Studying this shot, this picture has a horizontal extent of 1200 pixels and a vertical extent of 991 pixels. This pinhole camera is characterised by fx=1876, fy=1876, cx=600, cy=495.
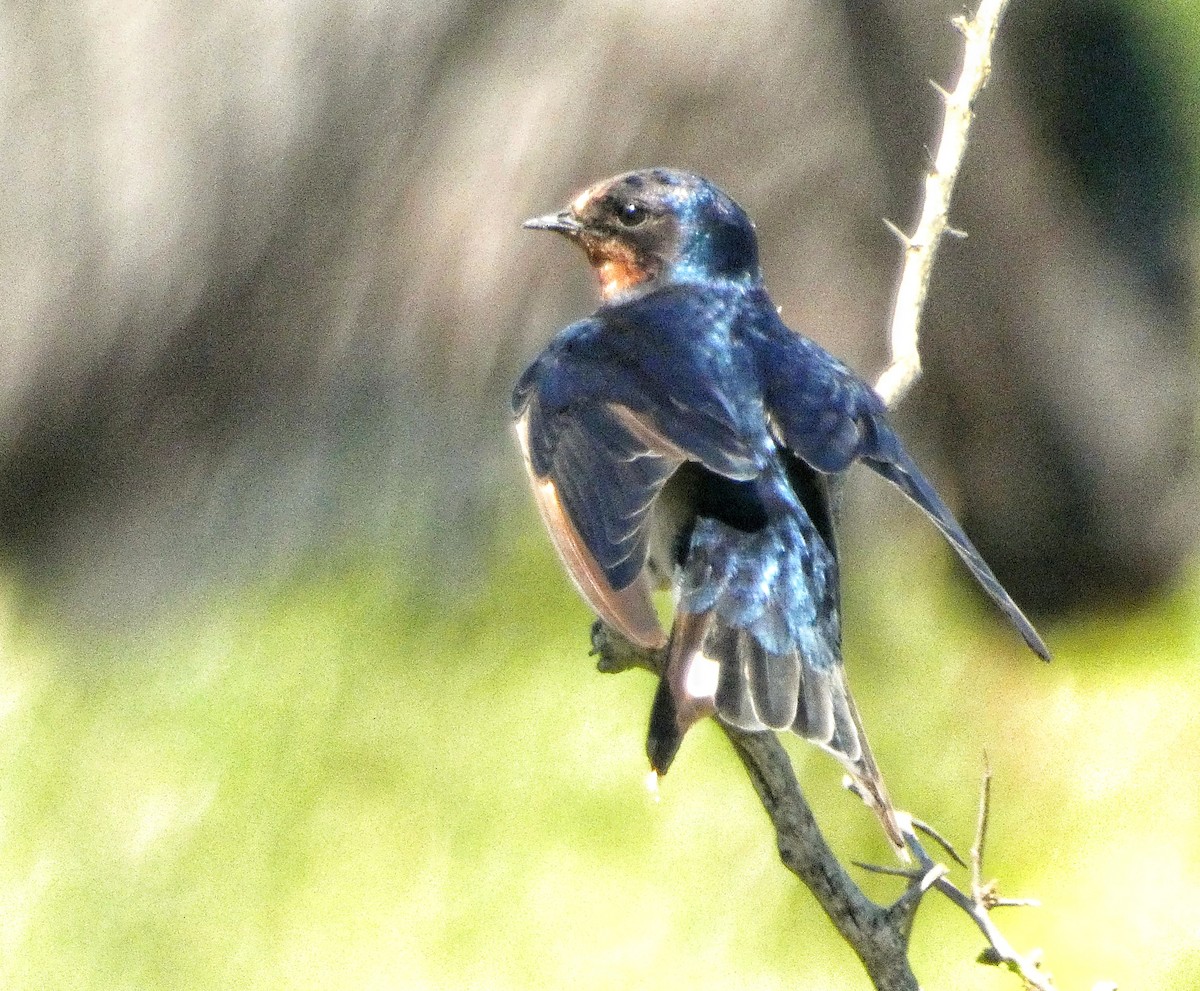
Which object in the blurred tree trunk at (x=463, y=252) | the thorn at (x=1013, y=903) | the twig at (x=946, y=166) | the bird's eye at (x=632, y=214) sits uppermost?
the twig at (x=946, y=166)

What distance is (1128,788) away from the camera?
13.0 feet

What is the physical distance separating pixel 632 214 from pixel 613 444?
27.4 inches

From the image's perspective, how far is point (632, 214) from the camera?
290 cm

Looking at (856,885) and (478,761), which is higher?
(856,885)

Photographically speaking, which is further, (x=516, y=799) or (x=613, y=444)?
(x=516, y=799)

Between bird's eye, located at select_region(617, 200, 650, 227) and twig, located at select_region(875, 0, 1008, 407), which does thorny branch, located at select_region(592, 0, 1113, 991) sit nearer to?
twig, located at select_region(875, 0, 1008, 407)

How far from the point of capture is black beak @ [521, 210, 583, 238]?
2861mm

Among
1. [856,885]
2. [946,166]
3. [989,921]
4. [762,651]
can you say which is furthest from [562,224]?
[989,921]

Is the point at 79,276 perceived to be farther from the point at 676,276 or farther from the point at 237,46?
the point at 676,276

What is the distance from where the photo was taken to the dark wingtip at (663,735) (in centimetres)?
195

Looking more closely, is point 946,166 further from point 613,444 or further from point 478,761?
point 478,761

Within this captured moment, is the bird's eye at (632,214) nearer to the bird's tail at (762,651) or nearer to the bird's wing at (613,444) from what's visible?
the bird's wing at (613,444)

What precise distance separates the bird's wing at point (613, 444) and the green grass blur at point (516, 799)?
4.54 feet

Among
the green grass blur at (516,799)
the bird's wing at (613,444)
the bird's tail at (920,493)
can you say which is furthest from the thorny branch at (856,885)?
the green grass blur at (516,799)
